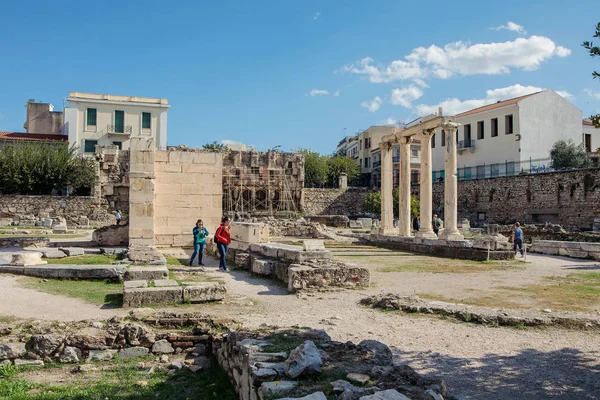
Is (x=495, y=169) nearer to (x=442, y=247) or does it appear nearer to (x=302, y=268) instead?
(x=442, y=247)

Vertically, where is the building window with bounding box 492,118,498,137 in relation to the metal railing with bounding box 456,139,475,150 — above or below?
above

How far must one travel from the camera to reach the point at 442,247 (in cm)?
1816

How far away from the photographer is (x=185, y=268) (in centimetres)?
1186

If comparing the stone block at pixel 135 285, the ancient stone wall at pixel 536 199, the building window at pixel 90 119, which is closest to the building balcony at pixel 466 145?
the ancient stone wall at pixel 536 199

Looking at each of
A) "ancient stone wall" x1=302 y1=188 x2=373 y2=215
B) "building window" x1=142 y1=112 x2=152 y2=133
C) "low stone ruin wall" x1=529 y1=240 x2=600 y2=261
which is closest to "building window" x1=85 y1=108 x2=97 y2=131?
"building window" x1=142 y1=112 x2=152 y2=133

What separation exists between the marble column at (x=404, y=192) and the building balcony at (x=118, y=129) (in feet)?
104

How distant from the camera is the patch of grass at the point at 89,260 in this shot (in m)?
11.6

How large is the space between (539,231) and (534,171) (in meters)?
13.3

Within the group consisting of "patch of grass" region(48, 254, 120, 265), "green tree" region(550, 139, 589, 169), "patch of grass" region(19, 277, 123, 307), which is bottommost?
"patch of grass" region(19, 277, 123, 307)

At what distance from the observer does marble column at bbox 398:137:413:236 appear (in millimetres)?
22062

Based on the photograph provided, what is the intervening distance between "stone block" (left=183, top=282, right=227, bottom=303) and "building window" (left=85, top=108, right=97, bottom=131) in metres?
41.7

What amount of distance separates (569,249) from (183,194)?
14.4m

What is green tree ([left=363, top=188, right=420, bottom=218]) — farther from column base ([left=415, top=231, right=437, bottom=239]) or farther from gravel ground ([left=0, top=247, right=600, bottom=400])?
gravel ground ([left=0, top=247, right=600, bottom=400])

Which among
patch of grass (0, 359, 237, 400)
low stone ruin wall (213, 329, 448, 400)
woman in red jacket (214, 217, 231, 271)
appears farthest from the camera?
woman in red jacket (214, 217, 231, 271)
